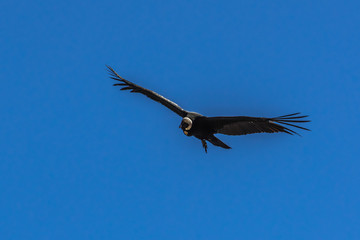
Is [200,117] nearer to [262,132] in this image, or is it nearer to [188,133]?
[188,133]

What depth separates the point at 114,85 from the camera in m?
20.1

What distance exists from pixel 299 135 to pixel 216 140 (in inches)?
152

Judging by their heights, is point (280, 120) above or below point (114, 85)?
below

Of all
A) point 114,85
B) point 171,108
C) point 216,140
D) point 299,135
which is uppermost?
point 114,85

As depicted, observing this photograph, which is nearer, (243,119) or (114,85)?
(243,119)

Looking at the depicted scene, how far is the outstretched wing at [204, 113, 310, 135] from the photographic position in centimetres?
1448

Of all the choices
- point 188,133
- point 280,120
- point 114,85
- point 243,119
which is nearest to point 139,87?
point 114,85

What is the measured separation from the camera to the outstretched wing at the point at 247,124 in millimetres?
14477

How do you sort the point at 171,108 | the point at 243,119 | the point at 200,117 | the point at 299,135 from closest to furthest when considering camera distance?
1. the point at 299,135
2. the point at 243,119
3. the point at 200,117
4. the point at 171,108

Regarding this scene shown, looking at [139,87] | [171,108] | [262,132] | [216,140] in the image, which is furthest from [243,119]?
[139,87]

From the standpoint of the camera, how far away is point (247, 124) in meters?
15.9

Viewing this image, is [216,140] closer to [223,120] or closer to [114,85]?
[223,120]

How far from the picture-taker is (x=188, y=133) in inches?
678

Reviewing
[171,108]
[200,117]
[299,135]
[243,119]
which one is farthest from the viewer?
[171,108]
